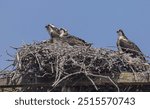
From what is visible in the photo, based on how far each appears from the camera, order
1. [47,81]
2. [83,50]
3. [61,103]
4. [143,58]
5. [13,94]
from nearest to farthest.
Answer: [61,103] → [13,94] → [47,81] → [83,50] → [143,58]

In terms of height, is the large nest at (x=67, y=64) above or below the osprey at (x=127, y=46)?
below

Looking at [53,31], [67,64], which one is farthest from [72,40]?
[67,64]

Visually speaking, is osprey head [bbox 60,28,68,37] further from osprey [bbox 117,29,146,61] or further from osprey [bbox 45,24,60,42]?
osprey [bbox 117,29,146,61]

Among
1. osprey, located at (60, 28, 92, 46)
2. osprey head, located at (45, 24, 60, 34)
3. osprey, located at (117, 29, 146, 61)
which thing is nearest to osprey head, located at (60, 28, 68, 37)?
osprey, located at (60, 28, 92, 46)

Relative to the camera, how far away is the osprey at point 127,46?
28.5 feet

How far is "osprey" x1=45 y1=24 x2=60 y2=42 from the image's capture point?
424 inches

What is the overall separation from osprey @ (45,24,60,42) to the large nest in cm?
258

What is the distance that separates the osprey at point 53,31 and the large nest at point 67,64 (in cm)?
258

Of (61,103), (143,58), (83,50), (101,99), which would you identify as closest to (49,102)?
(61,103)

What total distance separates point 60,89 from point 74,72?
356 millimetres

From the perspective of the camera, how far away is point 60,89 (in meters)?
6.89

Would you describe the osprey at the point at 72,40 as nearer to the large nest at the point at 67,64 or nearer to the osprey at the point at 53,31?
the osprey at the point at 53,31

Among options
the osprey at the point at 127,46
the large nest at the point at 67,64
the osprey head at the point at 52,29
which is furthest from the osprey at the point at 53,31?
the large nest at the point at 67,64

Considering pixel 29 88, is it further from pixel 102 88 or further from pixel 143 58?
pixel 143 58
